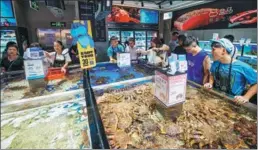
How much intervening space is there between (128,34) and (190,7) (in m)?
3.12

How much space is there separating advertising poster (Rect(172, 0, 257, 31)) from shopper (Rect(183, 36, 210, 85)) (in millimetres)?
3876

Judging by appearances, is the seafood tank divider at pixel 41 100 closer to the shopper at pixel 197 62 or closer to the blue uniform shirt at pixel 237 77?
the blue uniform shirt at pixel 237 77

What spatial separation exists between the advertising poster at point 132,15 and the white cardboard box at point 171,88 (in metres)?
6.20

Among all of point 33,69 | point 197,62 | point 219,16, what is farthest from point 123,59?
point 219,16

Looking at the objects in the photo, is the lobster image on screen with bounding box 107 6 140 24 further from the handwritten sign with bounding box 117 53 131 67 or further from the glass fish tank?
the glass fish tank

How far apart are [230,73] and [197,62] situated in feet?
2.43

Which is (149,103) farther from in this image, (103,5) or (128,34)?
(128,34)

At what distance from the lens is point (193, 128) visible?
0.88 meters

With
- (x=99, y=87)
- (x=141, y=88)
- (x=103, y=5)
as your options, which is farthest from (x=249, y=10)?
(x=99, y=87)

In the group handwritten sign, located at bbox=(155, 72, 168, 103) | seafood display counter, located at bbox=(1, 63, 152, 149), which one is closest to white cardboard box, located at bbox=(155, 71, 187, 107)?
handwritten sign, located at bbox=(155, 72, 168, 103)

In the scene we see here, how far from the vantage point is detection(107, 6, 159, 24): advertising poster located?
6656 mm

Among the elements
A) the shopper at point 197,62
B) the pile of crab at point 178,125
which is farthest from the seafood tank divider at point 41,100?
the shopper at point 197,62

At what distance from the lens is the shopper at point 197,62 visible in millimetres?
2203

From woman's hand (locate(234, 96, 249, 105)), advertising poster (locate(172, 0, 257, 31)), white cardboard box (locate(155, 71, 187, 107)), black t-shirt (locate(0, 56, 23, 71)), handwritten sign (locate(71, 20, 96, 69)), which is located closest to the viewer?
white cardboard box (locate(155, 71, 187, 107))
